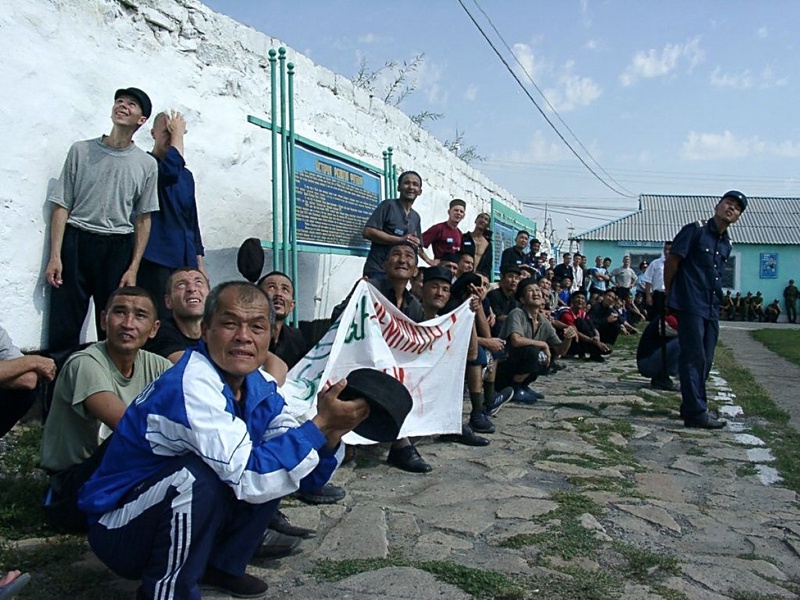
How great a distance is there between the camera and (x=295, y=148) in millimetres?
6723

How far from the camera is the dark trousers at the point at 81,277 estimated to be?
4.69m

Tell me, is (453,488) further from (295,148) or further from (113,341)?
(295,148)

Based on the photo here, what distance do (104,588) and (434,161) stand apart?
9.69m

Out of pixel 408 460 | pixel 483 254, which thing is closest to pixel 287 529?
pixel 408 460

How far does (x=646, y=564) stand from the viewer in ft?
11.1

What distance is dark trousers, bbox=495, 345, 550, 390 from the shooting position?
698cm

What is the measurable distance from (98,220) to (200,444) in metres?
2.67

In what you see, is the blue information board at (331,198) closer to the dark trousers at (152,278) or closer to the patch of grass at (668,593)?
the dark trousers at (152,278)

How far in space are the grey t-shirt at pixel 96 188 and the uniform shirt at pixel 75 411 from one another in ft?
4.91

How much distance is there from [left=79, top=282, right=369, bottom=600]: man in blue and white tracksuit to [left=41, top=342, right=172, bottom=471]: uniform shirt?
681 millimetres

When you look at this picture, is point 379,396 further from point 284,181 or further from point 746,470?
point 284,181

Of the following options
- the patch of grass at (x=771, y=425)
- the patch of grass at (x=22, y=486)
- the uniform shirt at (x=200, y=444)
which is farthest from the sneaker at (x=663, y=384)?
the uniform shirt at (x=200, y=444)

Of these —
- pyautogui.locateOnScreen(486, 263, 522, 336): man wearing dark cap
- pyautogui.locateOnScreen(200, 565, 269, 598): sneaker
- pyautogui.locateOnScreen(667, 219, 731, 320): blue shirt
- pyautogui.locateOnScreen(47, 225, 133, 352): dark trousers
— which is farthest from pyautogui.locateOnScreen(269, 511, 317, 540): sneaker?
pyautogui.locateOnScreen(667, 219, 731, 320): blue shirt

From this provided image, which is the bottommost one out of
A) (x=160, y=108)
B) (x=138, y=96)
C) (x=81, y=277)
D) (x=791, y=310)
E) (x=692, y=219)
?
(x=791, y=310)
